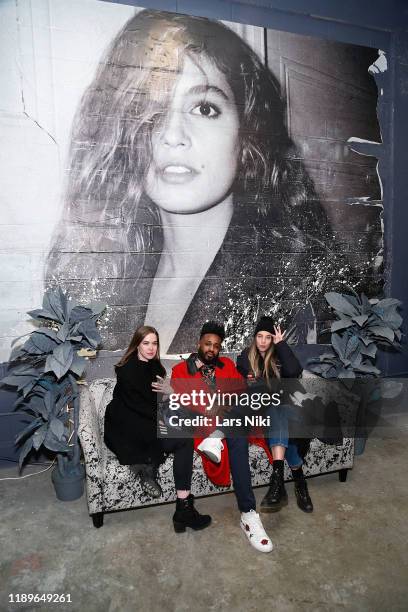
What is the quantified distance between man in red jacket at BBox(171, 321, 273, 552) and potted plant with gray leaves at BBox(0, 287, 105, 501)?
655 millimetres

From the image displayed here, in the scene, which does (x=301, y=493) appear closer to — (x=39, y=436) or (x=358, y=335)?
(x=358, y=335)

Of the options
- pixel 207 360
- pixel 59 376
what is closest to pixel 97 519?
pixel 59 376

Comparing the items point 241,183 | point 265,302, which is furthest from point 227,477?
point 241,183

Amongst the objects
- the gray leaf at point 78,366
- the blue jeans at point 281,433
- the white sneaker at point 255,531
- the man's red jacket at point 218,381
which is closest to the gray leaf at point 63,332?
the gray leaf at point 78,366

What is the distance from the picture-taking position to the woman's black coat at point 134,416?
8.74 ft

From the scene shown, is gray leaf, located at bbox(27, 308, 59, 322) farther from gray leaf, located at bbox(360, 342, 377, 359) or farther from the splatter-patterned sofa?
gray leaf, located at bbox(360, 342, 377, 359)

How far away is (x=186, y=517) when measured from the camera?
8.55ft

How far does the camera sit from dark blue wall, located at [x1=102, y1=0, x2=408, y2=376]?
3596 millimetres

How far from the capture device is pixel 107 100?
333 centimetres

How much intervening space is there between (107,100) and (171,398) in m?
2.26

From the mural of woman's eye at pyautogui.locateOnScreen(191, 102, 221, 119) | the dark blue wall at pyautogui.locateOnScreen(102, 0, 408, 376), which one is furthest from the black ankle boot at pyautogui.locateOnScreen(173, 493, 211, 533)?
the mural of woman's eye at pyautogui.locateOnScreen(191, 102, 221, 119)

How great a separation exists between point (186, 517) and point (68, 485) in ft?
2.94

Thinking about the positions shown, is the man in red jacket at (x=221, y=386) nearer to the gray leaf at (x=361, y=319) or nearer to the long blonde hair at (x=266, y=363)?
the long blonde hair at (x=266, y=363)

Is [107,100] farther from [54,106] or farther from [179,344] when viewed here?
[179,344]
